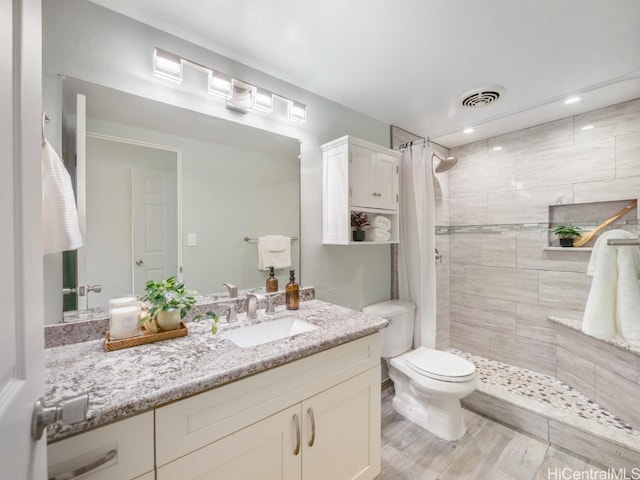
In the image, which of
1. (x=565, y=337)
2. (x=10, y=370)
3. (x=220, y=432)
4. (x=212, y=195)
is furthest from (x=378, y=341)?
(x=565, y=337)

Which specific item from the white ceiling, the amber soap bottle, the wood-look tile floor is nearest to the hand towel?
the amber soap bottle

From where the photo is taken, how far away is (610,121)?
209 cm

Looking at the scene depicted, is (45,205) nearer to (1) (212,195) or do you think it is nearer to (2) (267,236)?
(1) (212,195)

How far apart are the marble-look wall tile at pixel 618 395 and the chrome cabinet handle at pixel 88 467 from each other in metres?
2.61

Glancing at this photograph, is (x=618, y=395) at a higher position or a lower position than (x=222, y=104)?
lower

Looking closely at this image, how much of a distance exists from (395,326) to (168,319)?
157 centimetres

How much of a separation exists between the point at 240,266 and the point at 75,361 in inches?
31.6

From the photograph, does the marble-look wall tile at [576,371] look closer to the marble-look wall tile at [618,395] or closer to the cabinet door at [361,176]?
the marble-look wall tile at [618,395]

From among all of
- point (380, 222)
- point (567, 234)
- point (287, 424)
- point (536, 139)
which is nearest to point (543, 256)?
point (567, 234)

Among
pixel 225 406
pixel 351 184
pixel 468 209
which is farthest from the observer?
pixel 468 209

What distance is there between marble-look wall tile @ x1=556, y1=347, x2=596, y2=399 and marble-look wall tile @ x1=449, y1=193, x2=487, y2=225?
126 cm

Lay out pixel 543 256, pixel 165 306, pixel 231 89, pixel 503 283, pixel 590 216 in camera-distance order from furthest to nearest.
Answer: pixel 503 283 < pixel 543 256 < pixel 590 216 < pixel 231 89 < pixel 165 306

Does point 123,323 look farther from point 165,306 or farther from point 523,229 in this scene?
point 523,229

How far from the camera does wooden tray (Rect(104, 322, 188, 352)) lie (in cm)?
104
